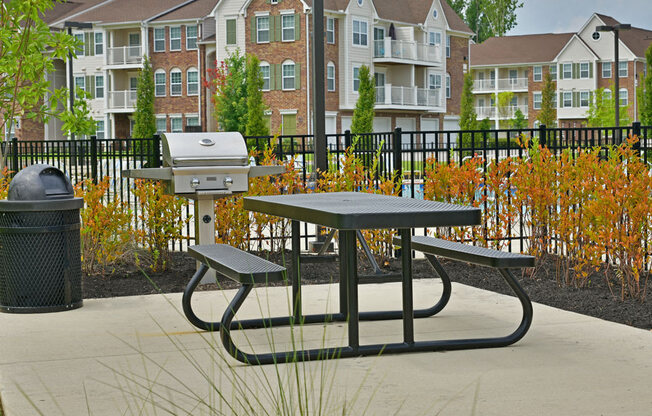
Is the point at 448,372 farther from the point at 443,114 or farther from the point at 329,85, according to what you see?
the point at 443,114

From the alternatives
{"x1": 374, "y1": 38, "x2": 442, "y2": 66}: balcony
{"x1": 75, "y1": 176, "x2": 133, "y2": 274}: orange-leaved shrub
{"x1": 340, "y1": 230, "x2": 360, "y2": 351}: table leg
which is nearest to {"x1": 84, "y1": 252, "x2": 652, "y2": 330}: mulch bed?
{"x1": 75, "y1": 176, "x2": 133, "y2": 274}: orange-leaved shrub

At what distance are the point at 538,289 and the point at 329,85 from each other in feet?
150

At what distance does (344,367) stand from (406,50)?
5376 centimetres

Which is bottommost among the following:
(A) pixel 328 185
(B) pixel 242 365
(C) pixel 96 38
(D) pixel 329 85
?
(B) pixel 242 365

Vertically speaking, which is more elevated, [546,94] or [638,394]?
[546,94]

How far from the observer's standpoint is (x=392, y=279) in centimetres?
733

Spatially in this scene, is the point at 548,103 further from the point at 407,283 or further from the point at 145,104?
the point at 407,283

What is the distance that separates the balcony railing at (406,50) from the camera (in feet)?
187

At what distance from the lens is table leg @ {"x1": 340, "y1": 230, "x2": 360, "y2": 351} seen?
5965 millimetres

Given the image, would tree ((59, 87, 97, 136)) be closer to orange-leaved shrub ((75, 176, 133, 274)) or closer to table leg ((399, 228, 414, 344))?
orange-leaved shrub ((75, 176, 133, 274))

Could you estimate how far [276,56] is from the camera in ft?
176

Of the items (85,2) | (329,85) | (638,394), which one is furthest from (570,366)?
(85,2)

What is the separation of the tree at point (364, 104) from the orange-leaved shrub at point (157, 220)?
42.2 metres

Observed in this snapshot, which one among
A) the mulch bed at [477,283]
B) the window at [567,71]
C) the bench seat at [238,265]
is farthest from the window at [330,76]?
the bench seat at [238,265]
